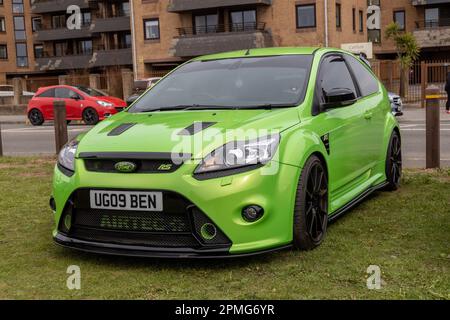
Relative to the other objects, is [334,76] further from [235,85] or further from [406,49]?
[406,49]

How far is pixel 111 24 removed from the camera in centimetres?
5088

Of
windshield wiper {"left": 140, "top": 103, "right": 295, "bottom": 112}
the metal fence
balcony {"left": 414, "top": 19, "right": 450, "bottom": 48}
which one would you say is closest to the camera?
windshield wiper {"left": 140, "top": 103, "right": 295, "bottom": 112}

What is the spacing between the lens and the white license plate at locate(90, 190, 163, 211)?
403cm

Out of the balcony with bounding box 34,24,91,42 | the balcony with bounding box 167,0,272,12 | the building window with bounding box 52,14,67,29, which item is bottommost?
the balcony with bounding box 34,24,91,42

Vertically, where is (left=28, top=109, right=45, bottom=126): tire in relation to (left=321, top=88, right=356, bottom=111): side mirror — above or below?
below

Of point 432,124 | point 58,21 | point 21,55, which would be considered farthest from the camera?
point 21,55

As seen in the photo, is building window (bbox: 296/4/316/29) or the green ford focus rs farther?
→ building window (bbox: 296/4/316/29)

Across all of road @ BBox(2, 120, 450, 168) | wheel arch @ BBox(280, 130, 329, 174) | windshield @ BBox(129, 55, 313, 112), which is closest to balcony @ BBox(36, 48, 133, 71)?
road @ BBox(2, 120, 450, 168)

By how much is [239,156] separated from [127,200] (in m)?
0.80

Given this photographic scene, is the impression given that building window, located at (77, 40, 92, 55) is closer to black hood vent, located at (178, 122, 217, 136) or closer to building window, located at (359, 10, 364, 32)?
building window, located at (359, 10, 364, 32)

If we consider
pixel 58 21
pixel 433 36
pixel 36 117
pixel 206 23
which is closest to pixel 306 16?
pixel 206 23

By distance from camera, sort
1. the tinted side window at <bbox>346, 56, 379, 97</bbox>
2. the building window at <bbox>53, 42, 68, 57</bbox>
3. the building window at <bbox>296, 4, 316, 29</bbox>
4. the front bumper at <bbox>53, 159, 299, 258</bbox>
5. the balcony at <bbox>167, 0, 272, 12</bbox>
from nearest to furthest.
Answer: the front bumper at <bbox>53, 159, 299, 258</bbox>
the tinted side window at <bbox>346, 56, 379, 97</bbox>
the building window at <bbox>296, 4, 316, 29</bbox>
the balcony at <bbox>167, 0, 272, 12</bbox>
the building window at <bbox>53, 42, 68, 57</bbox>

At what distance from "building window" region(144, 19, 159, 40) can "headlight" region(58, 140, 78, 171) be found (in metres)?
41.9

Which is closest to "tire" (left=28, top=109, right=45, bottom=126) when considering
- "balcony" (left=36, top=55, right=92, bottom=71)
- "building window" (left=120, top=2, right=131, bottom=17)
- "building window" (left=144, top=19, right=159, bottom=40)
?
"building window" (left=144, top=19, right=159, bottom=40)
